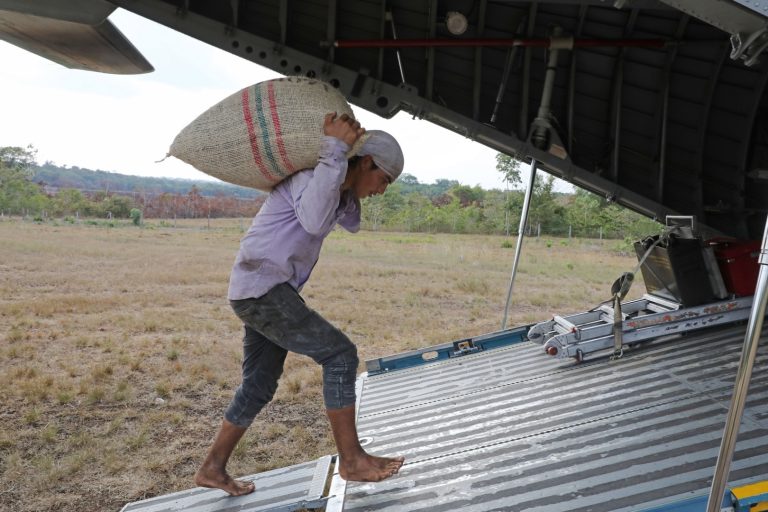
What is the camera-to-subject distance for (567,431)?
381cm

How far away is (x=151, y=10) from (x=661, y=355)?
15.2 feet

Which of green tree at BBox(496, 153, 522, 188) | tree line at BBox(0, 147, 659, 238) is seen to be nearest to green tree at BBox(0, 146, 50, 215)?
tree line at BBox(0, 147, 659, 238)

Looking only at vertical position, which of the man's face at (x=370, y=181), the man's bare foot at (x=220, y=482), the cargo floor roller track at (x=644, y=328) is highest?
the man's face at (x=370, y=181)

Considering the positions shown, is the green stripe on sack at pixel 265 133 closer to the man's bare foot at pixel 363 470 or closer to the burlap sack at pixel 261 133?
the burlap sack at pixel 261 133

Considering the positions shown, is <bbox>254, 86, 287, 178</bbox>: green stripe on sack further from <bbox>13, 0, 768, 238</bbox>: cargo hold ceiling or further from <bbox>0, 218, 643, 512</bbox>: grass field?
<bbox>0, 218, 643, 512</bbox>: grass field

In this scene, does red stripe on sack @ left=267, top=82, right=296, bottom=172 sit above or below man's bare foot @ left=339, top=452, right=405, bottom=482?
above

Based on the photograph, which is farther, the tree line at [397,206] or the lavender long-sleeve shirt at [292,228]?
the tree line at [397,206]

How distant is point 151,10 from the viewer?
16.0ft

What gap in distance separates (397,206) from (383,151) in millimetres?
30054

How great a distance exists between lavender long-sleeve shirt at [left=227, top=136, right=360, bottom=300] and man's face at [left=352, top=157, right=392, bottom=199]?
175 millimetres

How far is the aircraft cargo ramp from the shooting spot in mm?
3082

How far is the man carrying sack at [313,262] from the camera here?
2.89 metres

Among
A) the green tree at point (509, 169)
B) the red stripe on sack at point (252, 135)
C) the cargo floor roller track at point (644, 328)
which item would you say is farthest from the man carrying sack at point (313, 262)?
the green tree at point (509, 169)

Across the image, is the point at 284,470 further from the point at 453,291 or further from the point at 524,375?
the point at 453,291
